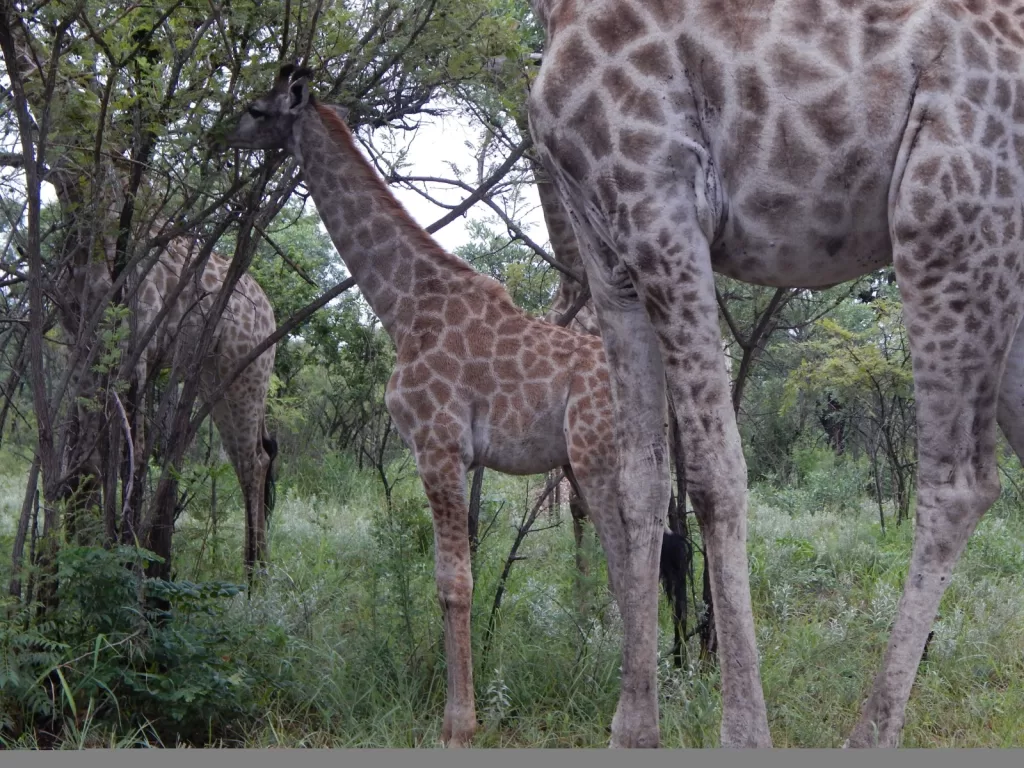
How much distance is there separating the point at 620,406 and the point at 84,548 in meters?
2.25

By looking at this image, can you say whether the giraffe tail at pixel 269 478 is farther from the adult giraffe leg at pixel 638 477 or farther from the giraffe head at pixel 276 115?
the adult giraffe leg at pixel 638 477

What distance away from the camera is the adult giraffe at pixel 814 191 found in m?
2.80

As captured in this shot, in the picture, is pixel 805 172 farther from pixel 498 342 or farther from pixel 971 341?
pixel 498 342

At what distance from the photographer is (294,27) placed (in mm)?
4797

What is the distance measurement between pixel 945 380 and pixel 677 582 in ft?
8.09

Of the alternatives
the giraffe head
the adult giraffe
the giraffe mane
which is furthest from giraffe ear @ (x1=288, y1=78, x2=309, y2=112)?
→ the adult giraffe

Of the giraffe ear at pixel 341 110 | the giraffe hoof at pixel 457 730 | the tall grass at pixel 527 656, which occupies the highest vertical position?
the giraffe ear at pixel 341 110

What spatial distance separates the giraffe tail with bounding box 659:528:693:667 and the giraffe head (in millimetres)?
2530

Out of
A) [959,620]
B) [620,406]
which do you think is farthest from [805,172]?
[959,620]

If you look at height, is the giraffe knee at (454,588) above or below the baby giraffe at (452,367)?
below

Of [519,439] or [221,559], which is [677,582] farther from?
[221,559]

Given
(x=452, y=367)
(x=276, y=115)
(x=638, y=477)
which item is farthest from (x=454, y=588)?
(x=276, y=115)

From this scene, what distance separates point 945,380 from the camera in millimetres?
2826

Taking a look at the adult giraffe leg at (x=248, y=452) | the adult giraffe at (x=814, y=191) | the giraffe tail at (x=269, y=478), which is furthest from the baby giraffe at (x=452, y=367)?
the giraffe tail at (x=269, y=478)
